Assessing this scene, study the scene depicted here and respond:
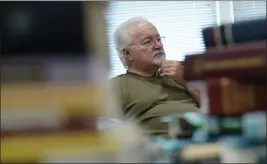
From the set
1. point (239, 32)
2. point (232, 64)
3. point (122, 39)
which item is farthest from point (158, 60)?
point (232, 64)

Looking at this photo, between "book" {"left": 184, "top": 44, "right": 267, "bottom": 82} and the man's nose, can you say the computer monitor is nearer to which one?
"book" {"left": 184, "top": 44, "right": 267, "bottom": 82}

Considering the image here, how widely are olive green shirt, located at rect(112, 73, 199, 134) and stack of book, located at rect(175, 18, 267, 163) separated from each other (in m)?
0.99

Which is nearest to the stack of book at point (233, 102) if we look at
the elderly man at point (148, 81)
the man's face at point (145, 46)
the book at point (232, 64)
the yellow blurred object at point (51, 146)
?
the book at point (232, 64)

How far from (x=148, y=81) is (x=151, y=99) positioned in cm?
14

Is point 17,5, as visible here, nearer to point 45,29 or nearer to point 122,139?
point 45,29

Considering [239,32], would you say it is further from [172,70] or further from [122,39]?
[122,39]

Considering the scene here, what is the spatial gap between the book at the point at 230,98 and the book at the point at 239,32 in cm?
13

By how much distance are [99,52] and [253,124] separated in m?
0.29

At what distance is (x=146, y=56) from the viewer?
2.30 m

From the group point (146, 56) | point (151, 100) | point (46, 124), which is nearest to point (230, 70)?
point (46, 124)

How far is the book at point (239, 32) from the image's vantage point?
3.27ft

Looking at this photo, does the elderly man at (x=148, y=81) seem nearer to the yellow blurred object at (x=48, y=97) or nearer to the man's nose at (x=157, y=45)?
the man's nose at (x=157, y=45)

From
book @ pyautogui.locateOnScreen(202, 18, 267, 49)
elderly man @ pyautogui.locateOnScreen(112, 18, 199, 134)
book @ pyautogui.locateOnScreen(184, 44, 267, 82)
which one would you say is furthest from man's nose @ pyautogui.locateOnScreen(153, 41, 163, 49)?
book @ pyautogui.locateOnScreen(184, 44, 267, 82)

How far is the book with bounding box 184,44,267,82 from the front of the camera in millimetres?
874
